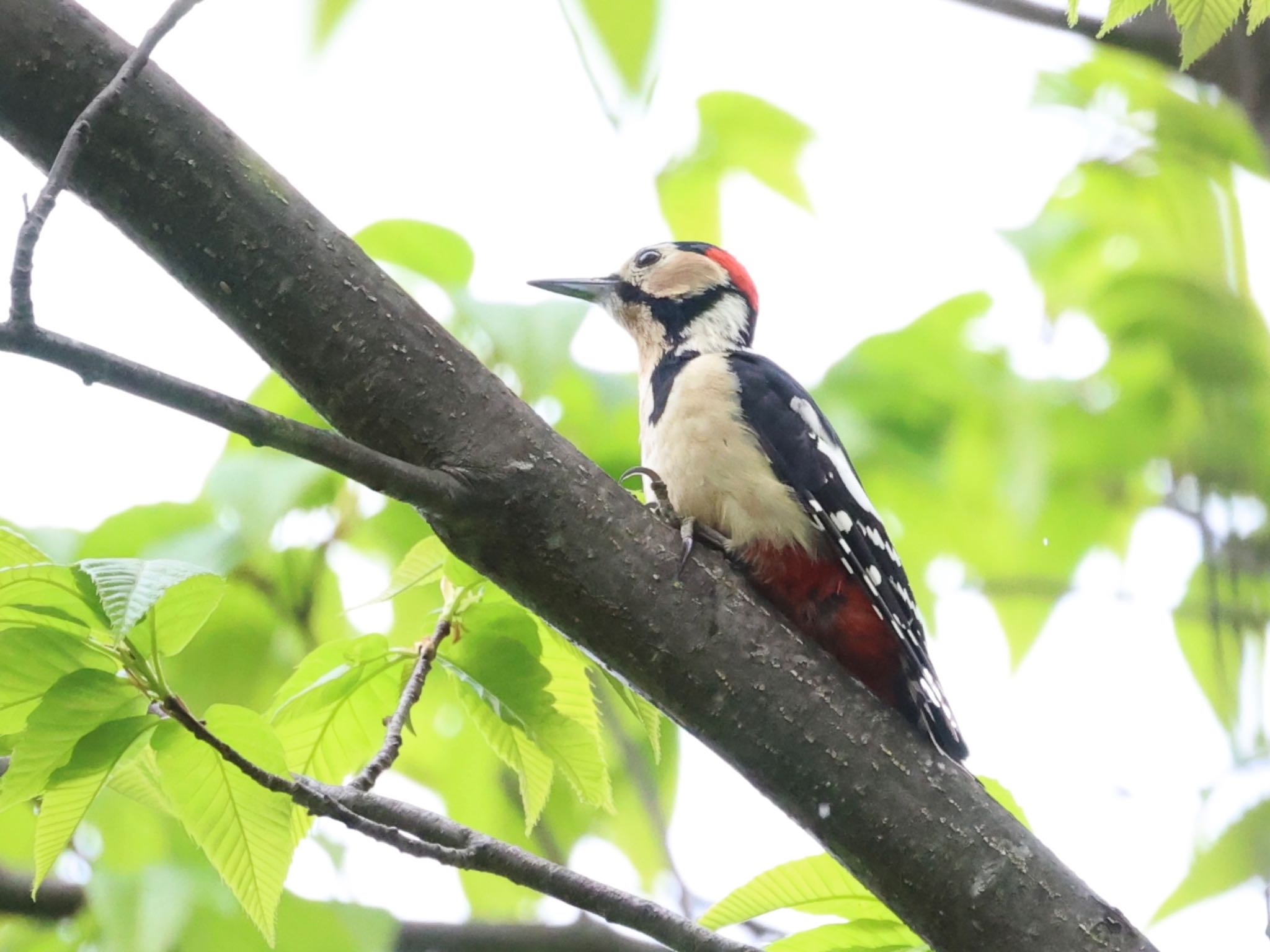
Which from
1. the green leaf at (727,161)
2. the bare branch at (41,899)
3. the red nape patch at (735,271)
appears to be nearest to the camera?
the bare branch at (41,899)

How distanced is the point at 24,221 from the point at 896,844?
63.4 inches

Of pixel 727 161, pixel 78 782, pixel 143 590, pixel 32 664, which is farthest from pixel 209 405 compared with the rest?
pixel 727 161

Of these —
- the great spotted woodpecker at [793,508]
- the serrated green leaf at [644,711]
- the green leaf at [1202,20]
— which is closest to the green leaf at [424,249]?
the great spotted woodpecker at [793,508]

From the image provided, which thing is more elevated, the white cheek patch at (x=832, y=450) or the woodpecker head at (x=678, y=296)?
the woodpecker head at (x=678, y=296)

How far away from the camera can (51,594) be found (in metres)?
1.99

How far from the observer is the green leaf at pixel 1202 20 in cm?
192

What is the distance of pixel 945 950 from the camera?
7.28 ft

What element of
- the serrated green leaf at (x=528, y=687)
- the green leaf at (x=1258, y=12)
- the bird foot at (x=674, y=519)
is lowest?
the serrated green leaf at (x=528, y=687)

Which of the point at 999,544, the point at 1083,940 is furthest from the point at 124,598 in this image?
the point at 999,544

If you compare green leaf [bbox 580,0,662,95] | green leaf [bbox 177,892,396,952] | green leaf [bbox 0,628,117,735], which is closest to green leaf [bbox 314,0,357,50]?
green leaf [bbox 580,0,662,95]

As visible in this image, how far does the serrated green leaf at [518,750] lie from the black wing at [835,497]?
2.57 feet

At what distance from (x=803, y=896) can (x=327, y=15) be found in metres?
1.69

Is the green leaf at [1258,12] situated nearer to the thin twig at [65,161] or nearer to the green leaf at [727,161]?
the thin twig at [65,161]

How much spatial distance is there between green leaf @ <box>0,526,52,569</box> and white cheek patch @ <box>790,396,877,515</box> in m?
1.77
